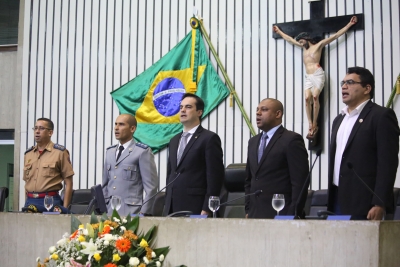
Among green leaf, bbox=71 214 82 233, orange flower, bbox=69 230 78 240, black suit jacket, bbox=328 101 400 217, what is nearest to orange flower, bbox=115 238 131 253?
orange flower, bbox=69 230 78 240

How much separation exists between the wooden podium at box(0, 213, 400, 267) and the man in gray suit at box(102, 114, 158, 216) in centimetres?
114

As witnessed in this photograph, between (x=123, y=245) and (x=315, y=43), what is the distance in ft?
12.8

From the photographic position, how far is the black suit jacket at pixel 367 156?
10.8 ft

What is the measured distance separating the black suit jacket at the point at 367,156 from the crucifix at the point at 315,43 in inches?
105

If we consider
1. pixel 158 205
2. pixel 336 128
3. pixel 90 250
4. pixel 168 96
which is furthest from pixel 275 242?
pixel 168 96

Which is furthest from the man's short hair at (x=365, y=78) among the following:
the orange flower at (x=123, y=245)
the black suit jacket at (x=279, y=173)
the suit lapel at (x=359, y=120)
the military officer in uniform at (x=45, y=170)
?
the military officer in uniform at (x=45, y=170)

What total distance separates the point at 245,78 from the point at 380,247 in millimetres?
4320

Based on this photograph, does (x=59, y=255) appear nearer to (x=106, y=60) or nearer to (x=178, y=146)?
(x=178, y=146)

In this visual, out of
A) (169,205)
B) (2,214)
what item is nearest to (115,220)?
(2,214)

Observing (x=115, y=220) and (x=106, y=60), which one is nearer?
(x=115, y=220)

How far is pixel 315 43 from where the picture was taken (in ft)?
20.3

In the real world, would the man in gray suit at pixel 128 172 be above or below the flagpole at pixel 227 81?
below

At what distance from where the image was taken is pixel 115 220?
2957mm

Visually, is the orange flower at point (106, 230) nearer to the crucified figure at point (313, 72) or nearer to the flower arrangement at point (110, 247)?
the flower arrangement at point (110, 247)
